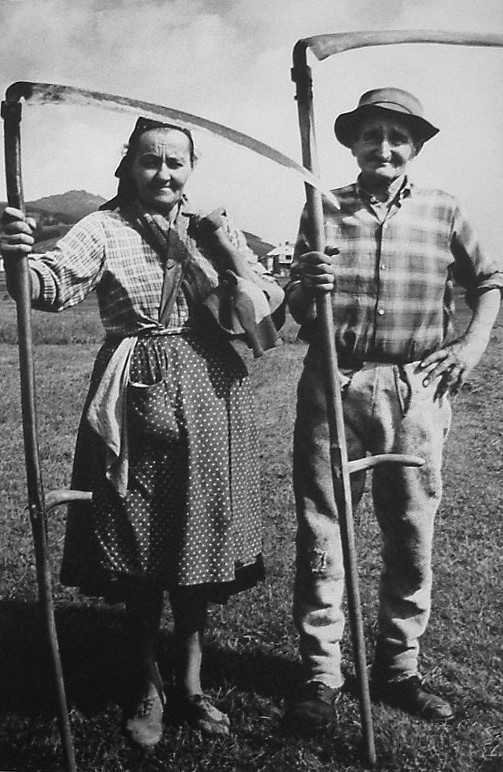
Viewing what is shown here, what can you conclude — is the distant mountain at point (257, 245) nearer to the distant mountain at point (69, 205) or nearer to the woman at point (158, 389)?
the woman at point (158, 389)

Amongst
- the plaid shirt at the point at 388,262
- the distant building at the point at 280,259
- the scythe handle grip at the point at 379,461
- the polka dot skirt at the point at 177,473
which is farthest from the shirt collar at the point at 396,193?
the scythe handle grip at the point at 379,461

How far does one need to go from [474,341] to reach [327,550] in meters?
0.72

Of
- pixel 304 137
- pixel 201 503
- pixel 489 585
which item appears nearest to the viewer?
pixel 304 137

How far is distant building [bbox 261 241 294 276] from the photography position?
88.0 inches

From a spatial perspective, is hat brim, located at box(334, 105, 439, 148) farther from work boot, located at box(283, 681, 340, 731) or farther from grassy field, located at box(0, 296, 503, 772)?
work boot, located at box(283, 681, 340, 731)

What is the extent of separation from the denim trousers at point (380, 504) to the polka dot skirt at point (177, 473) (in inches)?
9.1

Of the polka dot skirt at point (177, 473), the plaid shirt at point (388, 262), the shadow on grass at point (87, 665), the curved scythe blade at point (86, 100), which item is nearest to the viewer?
the curved scythe blade at point (86, 100)

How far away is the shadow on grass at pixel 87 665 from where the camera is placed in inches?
93.8

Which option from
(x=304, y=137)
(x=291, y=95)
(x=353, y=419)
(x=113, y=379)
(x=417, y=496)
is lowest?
(x=417, y=496)

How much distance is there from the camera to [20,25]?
2.38 m

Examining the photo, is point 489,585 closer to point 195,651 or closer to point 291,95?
point 195,651

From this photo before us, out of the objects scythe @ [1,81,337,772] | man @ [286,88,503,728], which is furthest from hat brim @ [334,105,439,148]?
scythe @ [1,81,337,772]

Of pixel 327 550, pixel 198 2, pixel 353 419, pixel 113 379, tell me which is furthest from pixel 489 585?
pixel 198 2

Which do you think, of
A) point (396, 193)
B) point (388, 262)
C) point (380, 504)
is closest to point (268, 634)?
point (380, 504)
